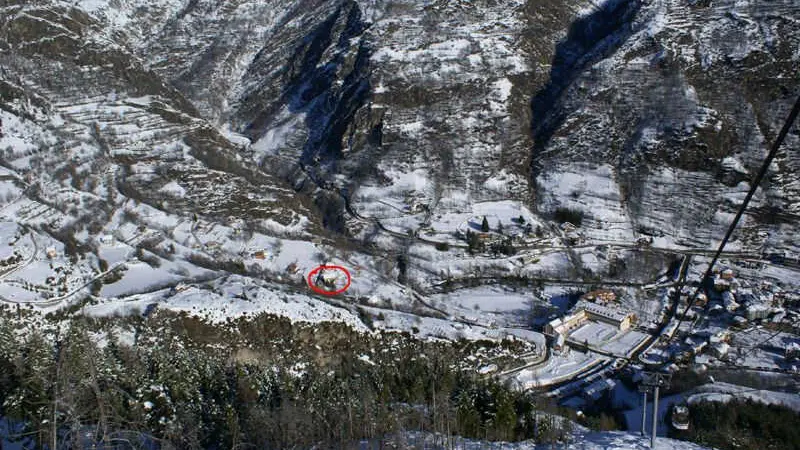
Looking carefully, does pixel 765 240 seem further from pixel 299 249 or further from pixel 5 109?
pixel 5 109

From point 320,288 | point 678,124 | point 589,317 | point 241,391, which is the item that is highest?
point 678,124

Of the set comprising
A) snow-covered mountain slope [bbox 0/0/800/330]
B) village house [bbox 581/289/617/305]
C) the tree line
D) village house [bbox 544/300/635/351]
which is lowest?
the tree line

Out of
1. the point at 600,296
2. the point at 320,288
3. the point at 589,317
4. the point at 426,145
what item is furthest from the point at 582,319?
the point at 426,145

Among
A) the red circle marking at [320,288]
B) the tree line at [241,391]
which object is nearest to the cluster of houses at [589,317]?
the tree line at [241,391]

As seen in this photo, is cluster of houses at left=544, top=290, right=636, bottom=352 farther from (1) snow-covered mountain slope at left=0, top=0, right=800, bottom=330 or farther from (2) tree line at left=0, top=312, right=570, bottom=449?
(2) tree line at left=0, top=312, right=570, bottom=449

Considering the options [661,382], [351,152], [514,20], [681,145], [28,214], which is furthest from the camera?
[514,20]

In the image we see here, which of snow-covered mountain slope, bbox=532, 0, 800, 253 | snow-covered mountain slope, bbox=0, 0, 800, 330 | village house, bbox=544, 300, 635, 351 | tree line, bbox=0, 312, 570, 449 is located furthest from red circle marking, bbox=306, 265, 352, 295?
snow-covered mountain slope, bbox=532, 0, 800, 253

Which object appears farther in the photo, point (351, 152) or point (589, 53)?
point (589, 53)

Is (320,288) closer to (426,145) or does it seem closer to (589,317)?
(589,317)

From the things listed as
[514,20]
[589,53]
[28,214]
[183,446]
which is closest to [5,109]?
[28,214]

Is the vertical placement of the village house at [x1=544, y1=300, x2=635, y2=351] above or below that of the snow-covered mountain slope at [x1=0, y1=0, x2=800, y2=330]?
below

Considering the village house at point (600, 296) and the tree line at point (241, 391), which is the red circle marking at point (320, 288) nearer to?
the tree line at point (241, 391)
